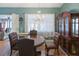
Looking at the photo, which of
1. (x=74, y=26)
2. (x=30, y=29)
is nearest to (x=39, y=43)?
(x=30, y=29)

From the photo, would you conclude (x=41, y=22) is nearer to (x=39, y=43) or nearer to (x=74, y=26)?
(x=39, y=43)

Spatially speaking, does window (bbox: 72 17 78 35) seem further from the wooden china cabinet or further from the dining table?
the dining table

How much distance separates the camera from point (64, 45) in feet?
6.85

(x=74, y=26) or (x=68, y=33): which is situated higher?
(x=74, y=26)

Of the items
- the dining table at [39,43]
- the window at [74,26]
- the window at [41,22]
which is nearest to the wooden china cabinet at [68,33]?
the window at [74,26]

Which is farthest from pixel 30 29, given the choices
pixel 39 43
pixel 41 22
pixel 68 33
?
pixel 68 33

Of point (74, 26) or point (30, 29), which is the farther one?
point (74, 26)

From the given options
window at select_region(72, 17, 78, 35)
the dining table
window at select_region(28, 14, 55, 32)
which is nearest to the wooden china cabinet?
window at select_region(72, 17, 78, 35)

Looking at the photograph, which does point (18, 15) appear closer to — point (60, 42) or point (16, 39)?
point (16, 39)

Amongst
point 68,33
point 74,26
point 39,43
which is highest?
point 74,26

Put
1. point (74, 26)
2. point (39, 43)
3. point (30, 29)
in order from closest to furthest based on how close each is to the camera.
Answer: point (30, 29) → point (39, 43) → point (74, 26)

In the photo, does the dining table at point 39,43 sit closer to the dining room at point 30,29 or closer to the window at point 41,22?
the dining room at point 30,29

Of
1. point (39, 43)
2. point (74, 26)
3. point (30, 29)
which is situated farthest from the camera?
point (74, 26)

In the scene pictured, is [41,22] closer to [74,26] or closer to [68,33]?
[68,33]
